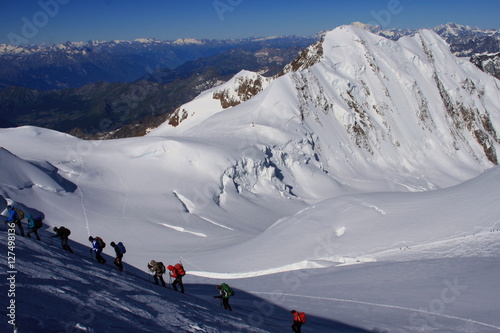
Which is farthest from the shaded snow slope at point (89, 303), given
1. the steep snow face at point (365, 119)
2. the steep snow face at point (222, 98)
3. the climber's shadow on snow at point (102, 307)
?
the steep snow face at point (222, 98)

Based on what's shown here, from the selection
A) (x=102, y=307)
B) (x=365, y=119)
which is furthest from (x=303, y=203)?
(x=102, y=307)

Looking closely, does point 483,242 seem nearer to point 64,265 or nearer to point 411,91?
point 64,265

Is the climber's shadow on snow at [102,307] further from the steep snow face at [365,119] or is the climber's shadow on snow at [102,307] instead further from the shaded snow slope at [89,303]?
the steep snow face at [365,119]

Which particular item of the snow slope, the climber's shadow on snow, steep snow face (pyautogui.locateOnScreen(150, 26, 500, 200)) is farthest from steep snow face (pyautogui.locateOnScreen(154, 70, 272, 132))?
the climber's shadow on snow

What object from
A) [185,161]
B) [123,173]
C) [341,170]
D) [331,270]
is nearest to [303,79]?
[341,170]

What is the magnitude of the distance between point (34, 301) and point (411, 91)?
83.7 m

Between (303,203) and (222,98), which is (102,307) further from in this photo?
(222,98)

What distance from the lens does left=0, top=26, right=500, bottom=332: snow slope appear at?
498 inches

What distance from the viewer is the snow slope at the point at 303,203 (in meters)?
12.7

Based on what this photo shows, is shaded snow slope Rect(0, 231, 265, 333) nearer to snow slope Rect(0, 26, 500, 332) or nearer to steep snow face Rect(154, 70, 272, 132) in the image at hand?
snow slope Rect(0, 26, 500, 332)

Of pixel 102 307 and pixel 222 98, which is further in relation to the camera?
pixel 222 98

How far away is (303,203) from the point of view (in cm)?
4384

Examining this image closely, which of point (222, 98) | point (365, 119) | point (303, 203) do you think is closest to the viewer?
point (303, 203)

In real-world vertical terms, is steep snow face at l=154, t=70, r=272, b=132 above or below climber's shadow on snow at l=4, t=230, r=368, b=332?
above
